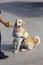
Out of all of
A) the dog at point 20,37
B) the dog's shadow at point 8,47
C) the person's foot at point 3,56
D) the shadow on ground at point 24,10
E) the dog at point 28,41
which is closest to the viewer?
the person's foot at point 3,56

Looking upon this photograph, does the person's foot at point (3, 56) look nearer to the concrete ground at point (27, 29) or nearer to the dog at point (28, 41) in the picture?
the concrete ground at point (27, 29)

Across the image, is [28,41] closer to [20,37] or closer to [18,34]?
[20,37]

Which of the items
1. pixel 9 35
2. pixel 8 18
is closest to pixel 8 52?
pixel 9 35

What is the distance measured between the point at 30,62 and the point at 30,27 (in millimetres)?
3487

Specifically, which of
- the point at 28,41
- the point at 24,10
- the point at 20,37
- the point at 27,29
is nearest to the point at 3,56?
the point at 20,37

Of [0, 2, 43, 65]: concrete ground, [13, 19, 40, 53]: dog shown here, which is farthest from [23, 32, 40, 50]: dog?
[0, 2, 43, 65]: concrete ground

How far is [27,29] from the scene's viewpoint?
1065 cm

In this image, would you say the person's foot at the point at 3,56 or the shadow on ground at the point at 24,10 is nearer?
the person's foot at the point at 3,56

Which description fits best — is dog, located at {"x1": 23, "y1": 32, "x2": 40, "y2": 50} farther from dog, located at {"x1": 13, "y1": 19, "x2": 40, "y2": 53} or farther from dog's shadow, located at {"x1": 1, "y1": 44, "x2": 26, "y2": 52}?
dog's shadow, located at {"x1": 1, "y1": 44, "x2": 26, "y2": 52}

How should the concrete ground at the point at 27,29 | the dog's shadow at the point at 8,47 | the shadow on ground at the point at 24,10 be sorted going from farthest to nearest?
the shadow on ground at the point at 24,10 → the dog's shadow at the point at 8,47 → the concrete ground at the point at 27,29

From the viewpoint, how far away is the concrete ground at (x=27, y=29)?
7.73m

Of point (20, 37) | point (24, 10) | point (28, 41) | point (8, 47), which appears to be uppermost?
point (20, 37)

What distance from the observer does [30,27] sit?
431 inches

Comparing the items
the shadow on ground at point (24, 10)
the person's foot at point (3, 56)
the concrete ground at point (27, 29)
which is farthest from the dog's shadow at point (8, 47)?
the shadow on ground at point (24, 10)
